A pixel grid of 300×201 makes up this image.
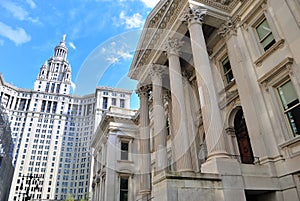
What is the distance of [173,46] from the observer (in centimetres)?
1413

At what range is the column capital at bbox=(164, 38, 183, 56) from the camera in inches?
554

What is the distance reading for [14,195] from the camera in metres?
83.8

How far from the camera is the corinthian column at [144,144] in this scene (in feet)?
50.3

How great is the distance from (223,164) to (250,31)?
24.0 ft

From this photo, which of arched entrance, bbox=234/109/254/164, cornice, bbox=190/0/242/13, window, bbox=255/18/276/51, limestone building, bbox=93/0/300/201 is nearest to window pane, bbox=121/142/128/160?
limestone building, bbox=93/0/300/201

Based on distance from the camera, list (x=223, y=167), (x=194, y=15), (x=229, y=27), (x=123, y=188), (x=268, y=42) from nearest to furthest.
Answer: (x=223, y=167) → (x=268, y=42) → (x=194, y=15) → (x=229, y=27) → (x=123, y=188)

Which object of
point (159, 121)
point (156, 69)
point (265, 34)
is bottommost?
point (159, 121)

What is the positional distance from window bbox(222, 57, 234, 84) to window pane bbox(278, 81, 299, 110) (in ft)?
11.4

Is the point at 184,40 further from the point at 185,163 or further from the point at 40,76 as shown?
the point at 40,76

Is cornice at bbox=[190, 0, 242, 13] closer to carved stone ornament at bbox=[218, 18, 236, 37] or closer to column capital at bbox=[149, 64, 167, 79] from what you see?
carved stone ornament at bbox=[218, 18, 236, 37]

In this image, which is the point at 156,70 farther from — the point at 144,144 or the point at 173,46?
the point at 144,144

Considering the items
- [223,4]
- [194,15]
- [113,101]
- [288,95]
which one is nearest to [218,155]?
[288,95]

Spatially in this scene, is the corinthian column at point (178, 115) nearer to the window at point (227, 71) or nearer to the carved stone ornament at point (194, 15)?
the carved stone ornament at point (194, 15)

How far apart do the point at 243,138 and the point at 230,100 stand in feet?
7.23
